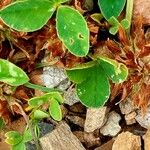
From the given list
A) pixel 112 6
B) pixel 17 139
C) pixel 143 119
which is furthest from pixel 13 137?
pixel 112 6

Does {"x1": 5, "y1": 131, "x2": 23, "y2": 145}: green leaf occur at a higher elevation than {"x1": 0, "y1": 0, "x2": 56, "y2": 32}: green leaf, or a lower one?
lower

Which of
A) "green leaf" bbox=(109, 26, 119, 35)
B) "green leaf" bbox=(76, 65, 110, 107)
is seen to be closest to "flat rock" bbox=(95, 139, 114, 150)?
"green leaf" bbox=(76, 65, 110, 107)

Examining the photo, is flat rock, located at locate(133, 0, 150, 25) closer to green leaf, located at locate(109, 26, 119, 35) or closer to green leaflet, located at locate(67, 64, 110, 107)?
green leaf, located at locate(109, 26, 119, 35)

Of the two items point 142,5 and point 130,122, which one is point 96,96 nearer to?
point 130,122

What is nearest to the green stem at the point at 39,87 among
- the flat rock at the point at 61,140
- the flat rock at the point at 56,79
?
the flat rock at the point at 56,79

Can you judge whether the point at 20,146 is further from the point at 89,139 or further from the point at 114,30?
the point at 114,30

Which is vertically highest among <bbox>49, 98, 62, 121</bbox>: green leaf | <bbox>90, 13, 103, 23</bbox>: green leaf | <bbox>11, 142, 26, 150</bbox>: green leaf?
<bbox>90, 13, 103, 23</bbox>: green leaf
